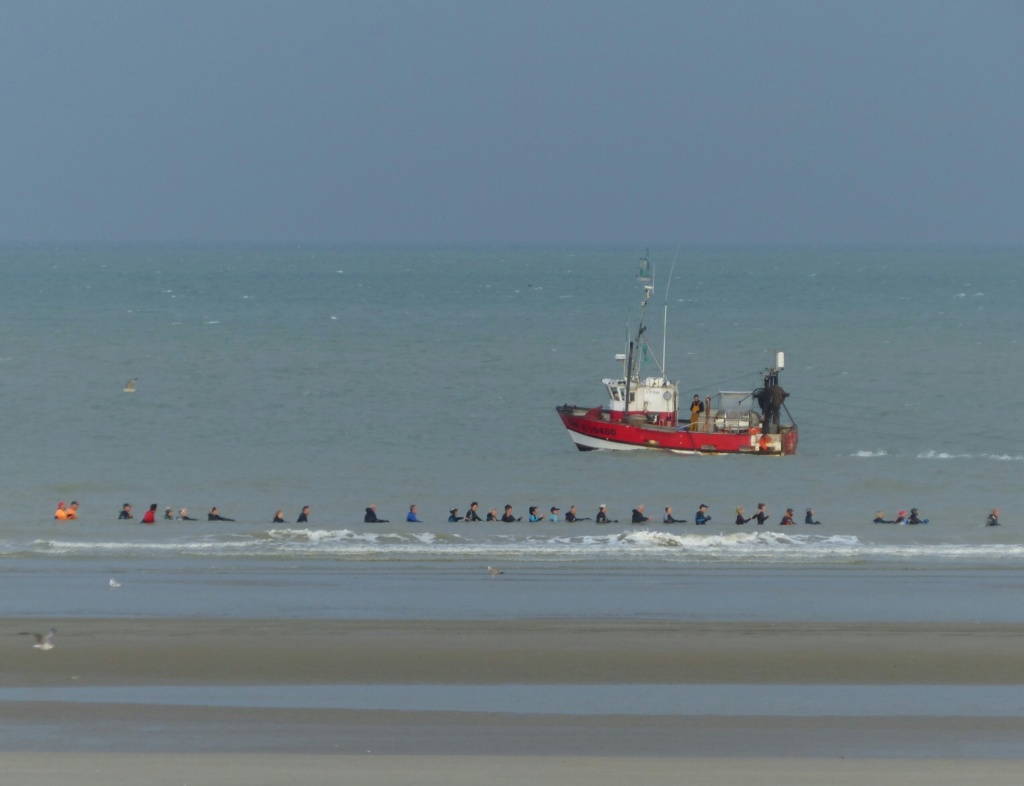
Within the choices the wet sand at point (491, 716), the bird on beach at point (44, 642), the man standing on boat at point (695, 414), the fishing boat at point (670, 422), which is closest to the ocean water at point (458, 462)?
the fishing boat at point (670, 422)

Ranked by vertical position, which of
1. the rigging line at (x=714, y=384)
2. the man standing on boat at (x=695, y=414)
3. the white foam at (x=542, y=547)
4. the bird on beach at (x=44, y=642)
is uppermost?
the rigging line at (x=714, y=384)

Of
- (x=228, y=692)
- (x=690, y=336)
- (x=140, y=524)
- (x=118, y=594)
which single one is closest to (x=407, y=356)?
(x=690, y=336)

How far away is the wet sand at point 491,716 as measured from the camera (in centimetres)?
1362

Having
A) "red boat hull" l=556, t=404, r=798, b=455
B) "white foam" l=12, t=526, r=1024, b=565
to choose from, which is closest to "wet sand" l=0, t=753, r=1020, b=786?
"white foam" l=12, t=526, r=1024, b=565

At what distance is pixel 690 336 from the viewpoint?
295 feet

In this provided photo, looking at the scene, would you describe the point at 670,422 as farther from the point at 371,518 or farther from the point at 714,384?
the point at 714,384

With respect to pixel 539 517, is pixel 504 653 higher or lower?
lower

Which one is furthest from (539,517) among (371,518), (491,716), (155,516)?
(491,716)

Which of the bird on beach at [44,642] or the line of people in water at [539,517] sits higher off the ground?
the line of people in water at [539,517]

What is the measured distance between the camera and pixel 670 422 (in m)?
45.9

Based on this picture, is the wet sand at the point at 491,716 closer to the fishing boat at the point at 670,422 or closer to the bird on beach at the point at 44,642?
the bird on beach at the point at 44,642

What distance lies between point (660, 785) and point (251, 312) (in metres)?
99.3

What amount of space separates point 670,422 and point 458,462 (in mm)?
6972

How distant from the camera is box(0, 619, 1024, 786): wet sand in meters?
13.6
